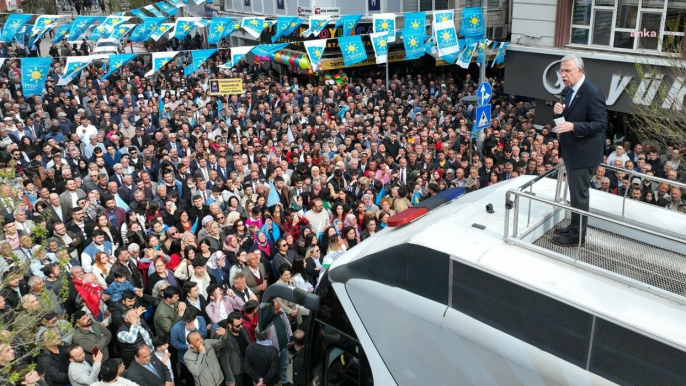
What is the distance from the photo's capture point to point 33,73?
1368cm

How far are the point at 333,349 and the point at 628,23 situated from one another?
14199mm

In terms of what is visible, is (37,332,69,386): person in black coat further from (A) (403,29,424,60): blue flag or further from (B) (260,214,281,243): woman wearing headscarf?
(A) (403,29,424,60): blue flag

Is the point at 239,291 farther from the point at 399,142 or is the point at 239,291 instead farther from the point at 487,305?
the point at 399,142

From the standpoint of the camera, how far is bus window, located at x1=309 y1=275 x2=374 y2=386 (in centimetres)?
511

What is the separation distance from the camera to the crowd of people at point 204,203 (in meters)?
6.53

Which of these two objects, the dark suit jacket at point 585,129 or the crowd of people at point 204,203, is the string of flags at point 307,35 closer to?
the crowd of people at point 204,203

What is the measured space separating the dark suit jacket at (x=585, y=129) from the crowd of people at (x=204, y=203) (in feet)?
Answer: 9.97

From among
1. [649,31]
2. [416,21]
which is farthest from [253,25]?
[649,31]

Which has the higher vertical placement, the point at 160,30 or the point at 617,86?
the point at 160,30

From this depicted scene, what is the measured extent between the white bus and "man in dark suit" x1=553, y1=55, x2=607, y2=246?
20 cm

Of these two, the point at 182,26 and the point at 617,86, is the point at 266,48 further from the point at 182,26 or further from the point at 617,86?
the point at 617,86

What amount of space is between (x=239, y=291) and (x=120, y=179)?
5.26 metres

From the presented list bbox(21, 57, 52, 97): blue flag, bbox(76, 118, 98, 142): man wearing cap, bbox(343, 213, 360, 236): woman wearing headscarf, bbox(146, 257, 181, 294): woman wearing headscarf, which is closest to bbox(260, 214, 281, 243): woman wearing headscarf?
bbox(343, 213, 360, 236): woman wearing headscarf

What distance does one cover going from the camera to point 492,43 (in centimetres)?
1806
